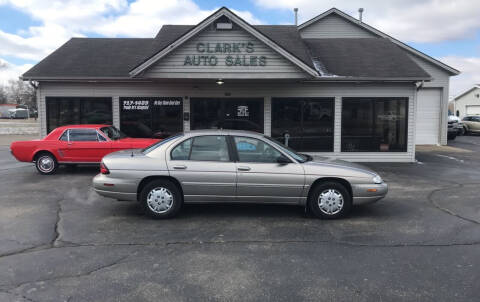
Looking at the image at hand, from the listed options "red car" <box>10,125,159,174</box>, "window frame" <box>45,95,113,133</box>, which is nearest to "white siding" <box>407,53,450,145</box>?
"window frame" <box>45,95,113,133</box>

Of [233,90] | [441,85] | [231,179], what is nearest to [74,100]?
[233,90]

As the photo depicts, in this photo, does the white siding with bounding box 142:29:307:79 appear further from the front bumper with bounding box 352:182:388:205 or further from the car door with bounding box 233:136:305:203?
the front bumper with bounding box 352:182:388:205

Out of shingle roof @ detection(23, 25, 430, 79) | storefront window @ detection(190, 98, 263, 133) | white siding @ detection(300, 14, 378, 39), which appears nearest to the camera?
shingle roof @ detection(23, 25, 430, 79)

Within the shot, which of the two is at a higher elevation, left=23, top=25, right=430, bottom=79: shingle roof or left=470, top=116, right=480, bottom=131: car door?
left=23, top=25, right=430, bottom=79: shingle roof

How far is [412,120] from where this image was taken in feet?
43.3

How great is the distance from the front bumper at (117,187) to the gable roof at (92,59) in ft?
24.0

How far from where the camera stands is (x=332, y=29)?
21.0m

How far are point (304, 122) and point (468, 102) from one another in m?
41.8

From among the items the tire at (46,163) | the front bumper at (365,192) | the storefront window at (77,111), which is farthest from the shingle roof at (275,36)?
the front bumper at (365,192)

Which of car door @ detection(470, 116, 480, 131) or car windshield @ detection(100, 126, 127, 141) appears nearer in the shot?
car windshield @ detection(100, 126, 127, 141)

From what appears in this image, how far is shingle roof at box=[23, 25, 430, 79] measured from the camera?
501 inches

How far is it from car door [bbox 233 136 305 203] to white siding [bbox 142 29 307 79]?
5.33 metres

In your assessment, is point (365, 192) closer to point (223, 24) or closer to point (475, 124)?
point (223, 24)

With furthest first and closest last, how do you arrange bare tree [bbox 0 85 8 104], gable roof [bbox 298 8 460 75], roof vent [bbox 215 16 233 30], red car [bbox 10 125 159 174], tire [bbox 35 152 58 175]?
bare tree [bbox 0 85 8 104] < gable roof [bbox 298 8 460 75] < roof vent [bbox 215 16 233 30] < tire [bbox 35 152 58 175] < red car [bbox 10 125 159 174]
